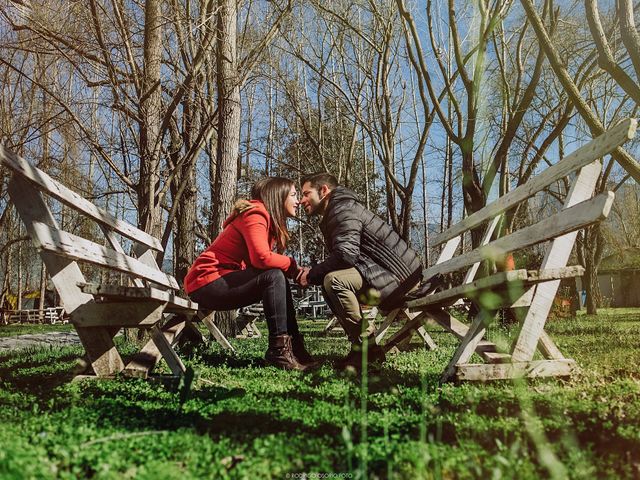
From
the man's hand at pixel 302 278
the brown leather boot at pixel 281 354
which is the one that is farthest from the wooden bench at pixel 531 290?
the brown leather boot at pixel 281 354

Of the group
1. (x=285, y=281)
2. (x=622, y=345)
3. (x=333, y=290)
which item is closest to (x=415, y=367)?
(x=333, y=290)

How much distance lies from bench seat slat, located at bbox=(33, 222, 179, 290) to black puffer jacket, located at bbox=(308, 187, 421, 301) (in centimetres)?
156

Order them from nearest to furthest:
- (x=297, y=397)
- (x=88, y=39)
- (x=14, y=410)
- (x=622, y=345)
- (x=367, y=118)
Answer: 1. (x=14, y=410)
2. (x=297, y=397)
3. (x=622, y=345)
4. (x=88, y=39)
5. (x=367, y=118)

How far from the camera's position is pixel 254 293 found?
14.8 feet

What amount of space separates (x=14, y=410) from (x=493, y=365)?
9.12 feet

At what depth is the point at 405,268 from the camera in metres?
4.73

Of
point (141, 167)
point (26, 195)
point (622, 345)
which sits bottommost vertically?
point (622, 345)

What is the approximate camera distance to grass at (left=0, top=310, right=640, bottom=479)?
5.69 feet

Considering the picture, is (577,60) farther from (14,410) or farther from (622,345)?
(14,410)

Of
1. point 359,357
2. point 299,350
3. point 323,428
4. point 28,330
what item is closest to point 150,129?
point 299,350

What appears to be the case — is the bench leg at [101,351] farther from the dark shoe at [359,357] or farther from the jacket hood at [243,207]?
the dark shoe at [359,357]

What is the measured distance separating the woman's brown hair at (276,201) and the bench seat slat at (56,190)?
124cm

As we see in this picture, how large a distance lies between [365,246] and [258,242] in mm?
984

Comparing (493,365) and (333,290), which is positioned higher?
(333,290)
